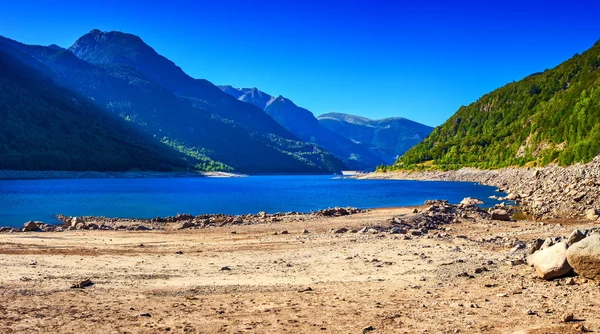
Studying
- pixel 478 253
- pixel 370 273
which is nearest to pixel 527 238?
pixel 478 253

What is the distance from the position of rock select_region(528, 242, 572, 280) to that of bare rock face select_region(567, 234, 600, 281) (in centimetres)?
35

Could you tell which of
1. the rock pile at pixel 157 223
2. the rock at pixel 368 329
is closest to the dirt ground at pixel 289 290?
the rock at pixel 368 329

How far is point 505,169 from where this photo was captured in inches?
4855

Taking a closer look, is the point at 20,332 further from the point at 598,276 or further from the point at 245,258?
the point at 598,276

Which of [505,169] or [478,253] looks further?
[505,169]

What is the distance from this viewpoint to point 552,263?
44.0 ft

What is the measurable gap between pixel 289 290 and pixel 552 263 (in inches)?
287

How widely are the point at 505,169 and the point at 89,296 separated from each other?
124 meters

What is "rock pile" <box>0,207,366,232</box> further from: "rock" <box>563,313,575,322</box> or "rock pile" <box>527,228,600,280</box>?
"rock" <box>563,313,575,322</box>

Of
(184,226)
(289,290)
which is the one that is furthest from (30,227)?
(289,290)

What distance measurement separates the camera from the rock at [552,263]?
13.2m

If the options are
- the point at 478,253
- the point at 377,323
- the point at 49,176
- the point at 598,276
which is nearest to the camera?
the point at 377,323

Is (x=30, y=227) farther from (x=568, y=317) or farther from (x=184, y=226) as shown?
(x=568, y=317)

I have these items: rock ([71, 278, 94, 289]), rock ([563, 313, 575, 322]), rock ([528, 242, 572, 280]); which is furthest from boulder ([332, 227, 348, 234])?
rock ([563, 313, 575, 322])
